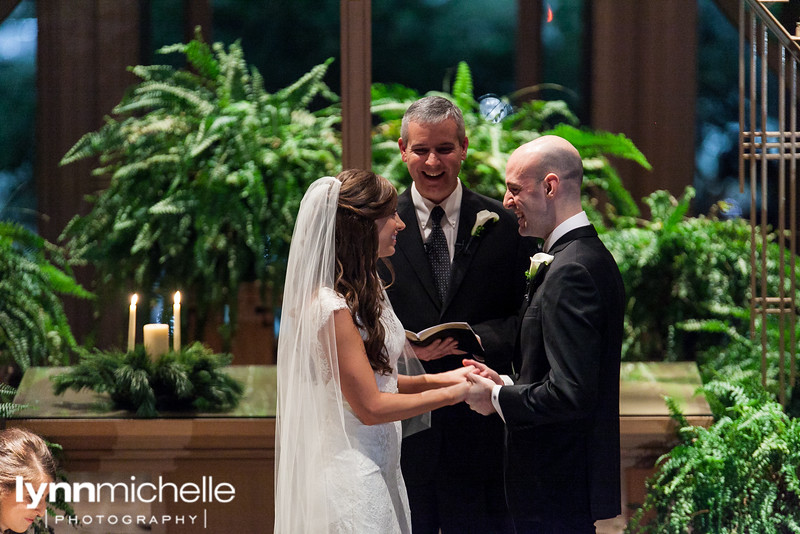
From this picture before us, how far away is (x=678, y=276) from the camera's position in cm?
472

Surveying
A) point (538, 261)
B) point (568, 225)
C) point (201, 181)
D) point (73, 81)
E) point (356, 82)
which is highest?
point (73, 81)

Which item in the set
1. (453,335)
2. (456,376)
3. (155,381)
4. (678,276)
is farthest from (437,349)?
(678,276)

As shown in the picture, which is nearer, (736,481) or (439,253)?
(439,253)

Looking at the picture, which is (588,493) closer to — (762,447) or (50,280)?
(762,447)

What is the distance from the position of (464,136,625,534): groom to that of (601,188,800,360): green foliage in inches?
74.0

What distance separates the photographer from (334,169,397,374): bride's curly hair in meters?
2.75

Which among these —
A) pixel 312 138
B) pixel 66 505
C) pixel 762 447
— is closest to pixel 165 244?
pixel 312 138

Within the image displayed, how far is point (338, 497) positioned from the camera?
2686mm

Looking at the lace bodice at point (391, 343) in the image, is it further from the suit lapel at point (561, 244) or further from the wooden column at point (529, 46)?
the wooden column at point (529, 46)

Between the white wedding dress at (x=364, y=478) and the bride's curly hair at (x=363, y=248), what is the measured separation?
72mm

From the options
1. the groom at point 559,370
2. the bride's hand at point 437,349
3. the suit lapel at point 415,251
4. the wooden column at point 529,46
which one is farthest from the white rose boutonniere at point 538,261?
the wooden column at point 529,46

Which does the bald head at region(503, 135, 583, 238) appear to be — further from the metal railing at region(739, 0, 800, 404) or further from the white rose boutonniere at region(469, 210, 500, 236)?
the metal railing at region(739, 0, 800, 404)

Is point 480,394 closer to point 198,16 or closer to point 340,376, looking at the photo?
point 340,376

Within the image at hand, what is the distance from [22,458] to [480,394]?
1473 mm
